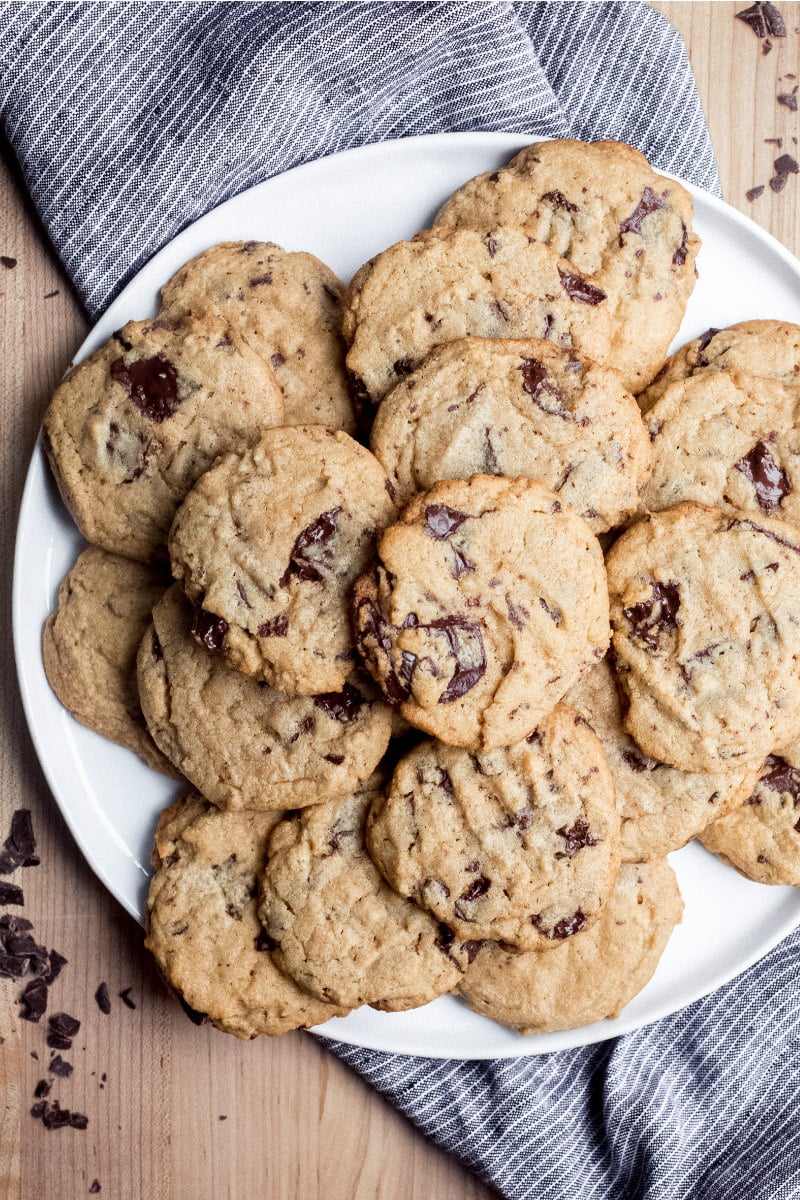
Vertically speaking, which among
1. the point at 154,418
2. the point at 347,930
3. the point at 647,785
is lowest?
the point at 347,930

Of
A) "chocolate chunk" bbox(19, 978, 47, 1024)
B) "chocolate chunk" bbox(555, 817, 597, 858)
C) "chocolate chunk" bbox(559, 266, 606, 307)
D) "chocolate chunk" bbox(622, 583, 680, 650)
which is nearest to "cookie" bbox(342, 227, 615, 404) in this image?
"chocolate chunk" bbox(559, 266, 606, 307)

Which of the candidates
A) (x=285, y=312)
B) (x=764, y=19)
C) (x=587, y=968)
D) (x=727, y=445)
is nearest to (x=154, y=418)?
(x=285, y=312)

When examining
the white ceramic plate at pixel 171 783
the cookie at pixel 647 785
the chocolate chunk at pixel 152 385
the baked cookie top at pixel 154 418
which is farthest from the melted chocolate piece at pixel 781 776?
the chocolate chunk at pixel 152 385

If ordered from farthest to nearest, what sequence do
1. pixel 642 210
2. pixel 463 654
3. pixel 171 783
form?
pixel 171 783 → pixel 642 210 → pixel 463 654

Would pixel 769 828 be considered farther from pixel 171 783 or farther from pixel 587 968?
pixel 171 783

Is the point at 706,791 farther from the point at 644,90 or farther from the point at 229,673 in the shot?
the point at 644,90

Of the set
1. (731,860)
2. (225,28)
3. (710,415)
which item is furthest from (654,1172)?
(225,28)

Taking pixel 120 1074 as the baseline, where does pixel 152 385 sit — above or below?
above
